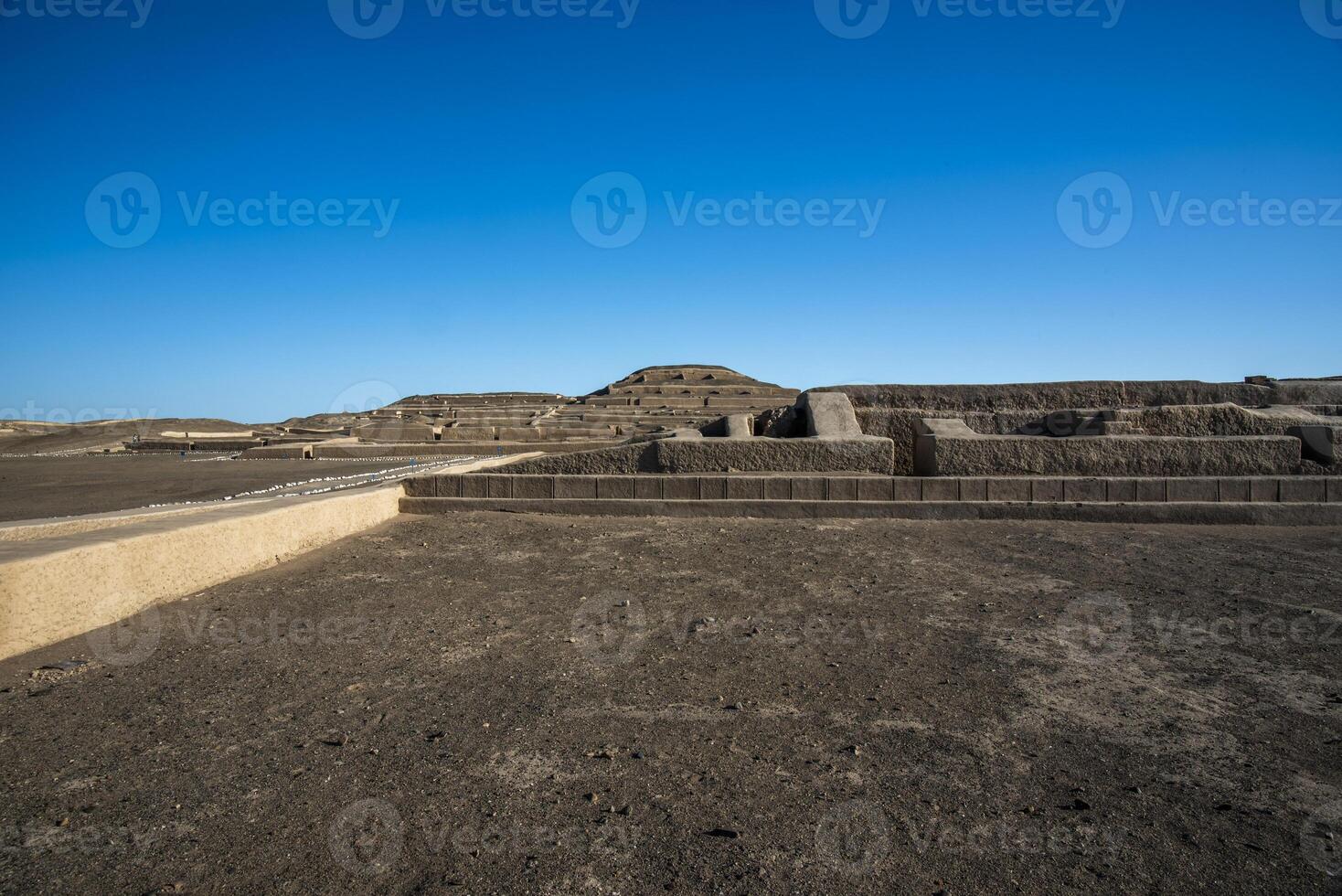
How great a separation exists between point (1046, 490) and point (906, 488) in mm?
1412

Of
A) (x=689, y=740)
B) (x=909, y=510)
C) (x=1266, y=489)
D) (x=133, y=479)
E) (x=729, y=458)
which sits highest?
(x=729, y=458)

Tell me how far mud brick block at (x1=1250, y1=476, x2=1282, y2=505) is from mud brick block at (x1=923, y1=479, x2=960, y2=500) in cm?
292

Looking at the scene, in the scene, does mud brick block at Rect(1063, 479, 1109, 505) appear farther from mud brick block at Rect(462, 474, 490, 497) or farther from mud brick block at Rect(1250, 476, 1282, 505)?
mud brick block at Rect(462, 474, 490, 497)

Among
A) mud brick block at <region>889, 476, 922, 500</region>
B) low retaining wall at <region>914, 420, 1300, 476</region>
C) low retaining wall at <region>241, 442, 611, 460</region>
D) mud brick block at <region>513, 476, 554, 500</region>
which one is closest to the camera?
mud brick block at <region>889, 476, 922, 500</region>

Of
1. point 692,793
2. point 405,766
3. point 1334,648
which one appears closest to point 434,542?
point 405,766

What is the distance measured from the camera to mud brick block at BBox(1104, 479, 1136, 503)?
7.21 m

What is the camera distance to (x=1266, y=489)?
715 centimetres

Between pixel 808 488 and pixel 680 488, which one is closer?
pixel 808 488

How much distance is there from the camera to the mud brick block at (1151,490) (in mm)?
7184

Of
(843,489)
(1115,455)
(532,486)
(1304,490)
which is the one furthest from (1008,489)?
(532,486)

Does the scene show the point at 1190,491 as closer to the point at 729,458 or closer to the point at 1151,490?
the point at 1151,490

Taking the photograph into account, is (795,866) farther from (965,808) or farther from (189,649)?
(189,649)

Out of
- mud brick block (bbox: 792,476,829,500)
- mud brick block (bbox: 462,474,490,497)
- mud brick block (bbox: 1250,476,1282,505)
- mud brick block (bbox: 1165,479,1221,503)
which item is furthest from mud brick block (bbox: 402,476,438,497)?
mud brick block (bbox: 1250,476,1282,505)

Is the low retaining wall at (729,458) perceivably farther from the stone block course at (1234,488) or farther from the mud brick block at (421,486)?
the stone block course at (1234,488)
